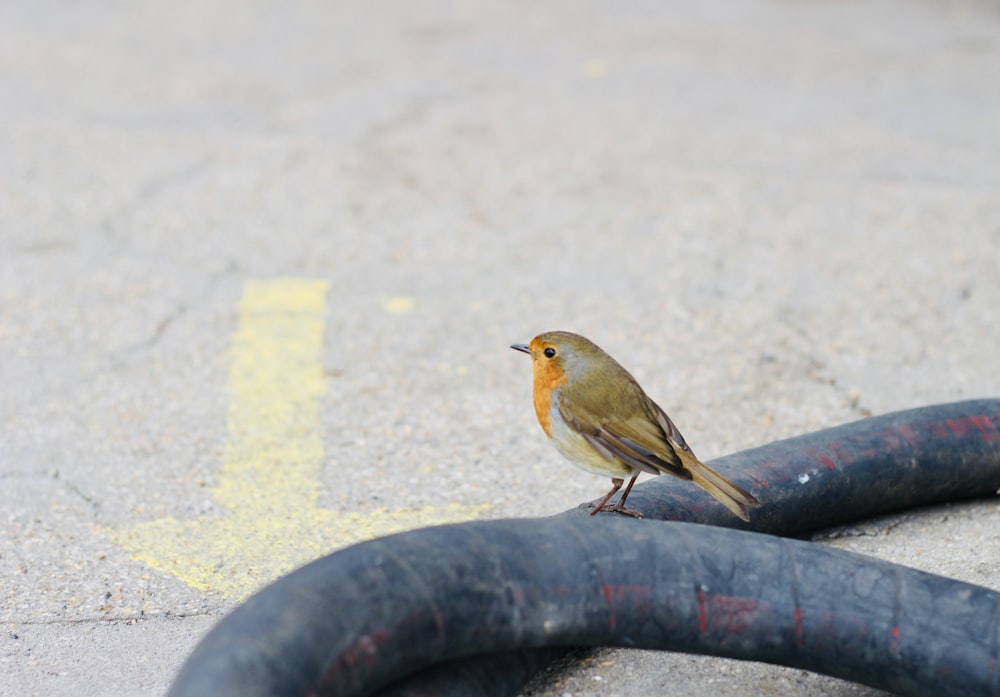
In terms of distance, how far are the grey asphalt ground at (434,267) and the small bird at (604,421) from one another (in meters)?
0.44

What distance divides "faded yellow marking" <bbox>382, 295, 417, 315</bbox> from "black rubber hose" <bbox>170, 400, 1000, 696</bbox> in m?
2.49

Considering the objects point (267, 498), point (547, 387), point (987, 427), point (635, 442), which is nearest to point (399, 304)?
point (267, 498)

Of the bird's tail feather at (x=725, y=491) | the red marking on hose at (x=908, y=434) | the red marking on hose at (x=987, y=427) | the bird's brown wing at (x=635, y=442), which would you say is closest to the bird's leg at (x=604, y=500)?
the bird's brown wing at (x=635, y=442)

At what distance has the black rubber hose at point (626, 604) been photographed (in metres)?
2.08

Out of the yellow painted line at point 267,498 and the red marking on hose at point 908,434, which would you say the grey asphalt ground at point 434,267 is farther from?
the red marking on hose at point 908,434

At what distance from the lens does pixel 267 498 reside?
3527mm

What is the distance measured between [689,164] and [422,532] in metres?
4.42

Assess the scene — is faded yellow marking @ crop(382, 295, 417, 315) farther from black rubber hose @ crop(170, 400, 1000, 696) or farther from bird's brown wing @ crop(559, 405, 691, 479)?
black rubber hose @ crop(170, 400, 1000, 696)

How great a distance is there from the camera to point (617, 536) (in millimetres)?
2346

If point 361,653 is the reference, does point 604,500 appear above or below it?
below

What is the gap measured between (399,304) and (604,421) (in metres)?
2.18

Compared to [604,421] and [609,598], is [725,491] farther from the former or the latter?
[609,598]

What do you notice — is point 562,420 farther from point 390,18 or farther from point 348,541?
point 390,18

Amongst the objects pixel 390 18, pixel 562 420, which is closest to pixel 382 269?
pixel 562 420
